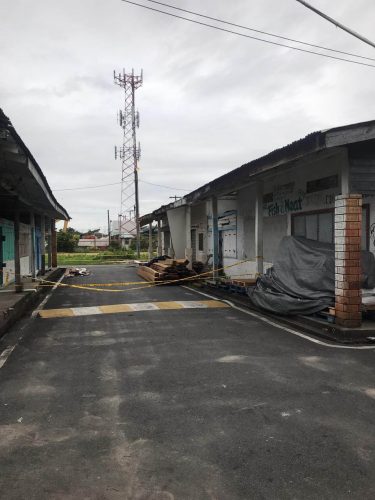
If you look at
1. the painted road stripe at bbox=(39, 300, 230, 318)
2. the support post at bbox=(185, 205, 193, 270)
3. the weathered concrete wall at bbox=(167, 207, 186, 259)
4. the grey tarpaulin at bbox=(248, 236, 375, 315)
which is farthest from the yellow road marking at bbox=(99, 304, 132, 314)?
the weathered concrete wall at bbox=(167, 207, 186, 259)

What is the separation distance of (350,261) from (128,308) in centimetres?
628

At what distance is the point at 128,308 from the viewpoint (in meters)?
12.0

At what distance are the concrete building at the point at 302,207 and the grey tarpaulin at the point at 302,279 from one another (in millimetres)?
726

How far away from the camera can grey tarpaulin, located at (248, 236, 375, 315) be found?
915 centimetres

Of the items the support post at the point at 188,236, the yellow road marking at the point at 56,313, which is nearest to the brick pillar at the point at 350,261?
the yellow road marking at the point at 56,313

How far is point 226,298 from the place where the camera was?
13.8 m

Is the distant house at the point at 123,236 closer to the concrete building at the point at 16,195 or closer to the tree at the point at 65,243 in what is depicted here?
the tree at the point at 65,243

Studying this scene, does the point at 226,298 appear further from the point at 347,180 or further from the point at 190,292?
the point at 347,180

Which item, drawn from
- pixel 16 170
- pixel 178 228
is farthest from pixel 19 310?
pixel 178 228

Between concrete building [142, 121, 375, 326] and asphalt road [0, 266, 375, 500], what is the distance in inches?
91.3

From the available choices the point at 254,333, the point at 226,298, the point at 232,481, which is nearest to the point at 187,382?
the point at 232,481

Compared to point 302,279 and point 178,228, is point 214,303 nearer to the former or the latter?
point 302,279

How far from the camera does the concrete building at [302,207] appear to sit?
816 cm

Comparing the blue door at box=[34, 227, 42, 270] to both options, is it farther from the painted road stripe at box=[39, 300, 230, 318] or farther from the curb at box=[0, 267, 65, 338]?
the painted road stripe at box=[39, 300, 230, 318]
